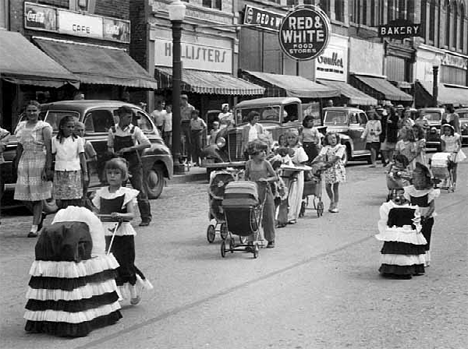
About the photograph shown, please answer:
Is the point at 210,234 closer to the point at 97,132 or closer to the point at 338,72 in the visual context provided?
the point at 97,132

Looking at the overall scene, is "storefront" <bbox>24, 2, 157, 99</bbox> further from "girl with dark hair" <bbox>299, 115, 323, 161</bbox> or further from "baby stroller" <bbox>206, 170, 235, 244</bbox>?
"baby stroller" <bbox>206, 170, 235, 244</bbox>

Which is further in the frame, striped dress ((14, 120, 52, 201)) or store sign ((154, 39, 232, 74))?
store sign ((154, 39, 232, 74))

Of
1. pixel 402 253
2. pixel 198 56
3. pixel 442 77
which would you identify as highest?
pixel 442 77

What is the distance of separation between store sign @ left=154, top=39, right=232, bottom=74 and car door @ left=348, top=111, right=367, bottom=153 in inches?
229

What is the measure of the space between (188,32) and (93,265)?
2246 cm

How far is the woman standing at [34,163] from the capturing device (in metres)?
11.0

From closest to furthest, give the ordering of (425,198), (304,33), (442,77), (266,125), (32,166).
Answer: (425,198) < (32,166) < (266,125) < (304,33) < (442,77)

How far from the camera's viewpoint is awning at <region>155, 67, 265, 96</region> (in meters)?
25.8

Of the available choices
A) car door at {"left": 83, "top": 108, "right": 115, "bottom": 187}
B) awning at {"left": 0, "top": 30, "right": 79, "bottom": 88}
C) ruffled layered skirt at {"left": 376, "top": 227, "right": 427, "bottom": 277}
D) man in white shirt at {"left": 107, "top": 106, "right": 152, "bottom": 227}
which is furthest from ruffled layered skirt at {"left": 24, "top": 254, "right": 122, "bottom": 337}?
awning at {"left": 0, "top": 30, "right": 79, "bottom": 88}

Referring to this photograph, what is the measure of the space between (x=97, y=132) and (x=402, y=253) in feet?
23.8

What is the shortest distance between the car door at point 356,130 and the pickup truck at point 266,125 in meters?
0.09

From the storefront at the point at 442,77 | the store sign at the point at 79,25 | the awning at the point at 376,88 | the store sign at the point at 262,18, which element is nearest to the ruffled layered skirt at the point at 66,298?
the store sign at the point at 79,25

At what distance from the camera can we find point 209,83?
89.5ft

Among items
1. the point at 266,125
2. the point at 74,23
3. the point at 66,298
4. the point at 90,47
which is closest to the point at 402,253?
the point at 66,298
